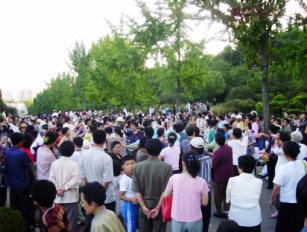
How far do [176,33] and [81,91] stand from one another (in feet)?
67.3

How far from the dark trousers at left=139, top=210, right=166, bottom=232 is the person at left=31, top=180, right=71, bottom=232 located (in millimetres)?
1635

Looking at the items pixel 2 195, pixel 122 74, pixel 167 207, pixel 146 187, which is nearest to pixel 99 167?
pixel 146 187

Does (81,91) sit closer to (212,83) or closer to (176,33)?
(212,83)

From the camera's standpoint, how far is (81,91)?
3659cm

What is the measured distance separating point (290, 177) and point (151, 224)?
2151 millimetres

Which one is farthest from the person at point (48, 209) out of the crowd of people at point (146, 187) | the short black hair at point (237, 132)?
the short black hair at point (237, 132)

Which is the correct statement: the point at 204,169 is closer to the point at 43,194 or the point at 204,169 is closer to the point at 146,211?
the point at 146,211

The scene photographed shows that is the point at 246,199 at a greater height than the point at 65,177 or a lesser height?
lesser

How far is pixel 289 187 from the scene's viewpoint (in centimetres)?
537

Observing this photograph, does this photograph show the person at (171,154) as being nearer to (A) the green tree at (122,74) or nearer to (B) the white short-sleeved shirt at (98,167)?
(B) the white short-sleeved shirt at (98,167)

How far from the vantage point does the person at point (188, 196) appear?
453 centimetres

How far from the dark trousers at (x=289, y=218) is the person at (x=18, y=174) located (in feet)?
14.4

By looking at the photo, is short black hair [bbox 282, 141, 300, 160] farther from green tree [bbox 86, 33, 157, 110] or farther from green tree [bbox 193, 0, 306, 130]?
green tree [bbox 86, 33, 157, 110]

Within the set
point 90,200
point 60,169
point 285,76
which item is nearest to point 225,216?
point 60,169
